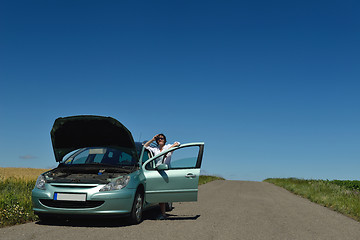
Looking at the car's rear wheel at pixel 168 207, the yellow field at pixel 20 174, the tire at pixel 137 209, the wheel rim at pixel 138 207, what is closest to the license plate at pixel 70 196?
the tire at pixel 137 209

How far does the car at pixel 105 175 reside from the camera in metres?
7.19

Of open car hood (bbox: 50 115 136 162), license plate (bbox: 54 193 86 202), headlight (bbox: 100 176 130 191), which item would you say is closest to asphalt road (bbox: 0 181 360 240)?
license plate (bbox: 54 193 86 202)

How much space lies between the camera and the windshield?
8.57 m

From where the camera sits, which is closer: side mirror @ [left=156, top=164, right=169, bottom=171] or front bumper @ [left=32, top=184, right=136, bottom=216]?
front bumper @ [left=32, top=184, right=136, bottom=216]

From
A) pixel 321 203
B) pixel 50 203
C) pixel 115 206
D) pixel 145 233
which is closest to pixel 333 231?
pixel 145 233

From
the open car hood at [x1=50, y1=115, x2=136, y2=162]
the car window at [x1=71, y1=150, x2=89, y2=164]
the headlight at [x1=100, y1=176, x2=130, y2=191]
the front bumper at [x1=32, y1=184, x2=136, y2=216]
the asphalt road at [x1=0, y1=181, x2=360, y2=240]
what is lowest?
the asphalt road at [x1=0, y1=181, x2=360, y2=240]

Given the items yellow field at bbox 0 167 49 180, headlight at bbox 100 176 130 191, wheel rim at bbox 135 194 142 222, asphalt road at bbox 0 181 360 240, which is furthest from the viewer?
yellow field at bbox 0 167 49 180

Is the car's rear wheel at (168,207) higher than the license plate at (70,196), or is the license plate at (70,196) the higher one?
the license plate at (70,196)

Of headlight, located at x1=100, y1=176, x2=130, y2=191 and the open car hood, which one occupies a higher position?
the open car hood

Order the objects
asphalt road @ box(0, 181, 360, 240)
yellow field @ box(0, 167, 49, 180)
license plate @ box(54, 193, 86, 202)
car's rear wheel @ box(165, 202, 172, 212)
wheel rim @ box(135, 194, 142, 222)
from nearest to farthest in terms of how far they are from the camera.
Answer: asphalt road @ box(0, 181, 360, 240)
license plate @ box(54, 193, 86, 202)
wheel rim @ box(135, 194, 142, 222)
car's rear wheel @ box(165, 202, 172, 212)
yellow field @ box(0, 167, 49, 180)

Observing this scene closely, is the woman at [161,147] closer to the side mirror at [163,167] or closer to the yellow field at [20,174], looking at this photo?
the side mirror at [163,167]

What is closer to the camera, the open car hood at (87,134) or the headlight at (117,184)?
the headlight at (117,184)

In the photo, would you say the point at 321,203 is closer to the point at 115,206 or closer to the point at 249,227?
the point at 249,227

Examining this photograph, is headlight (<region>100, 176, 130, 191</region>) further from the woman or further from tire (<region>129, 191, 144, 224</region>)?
the woman
